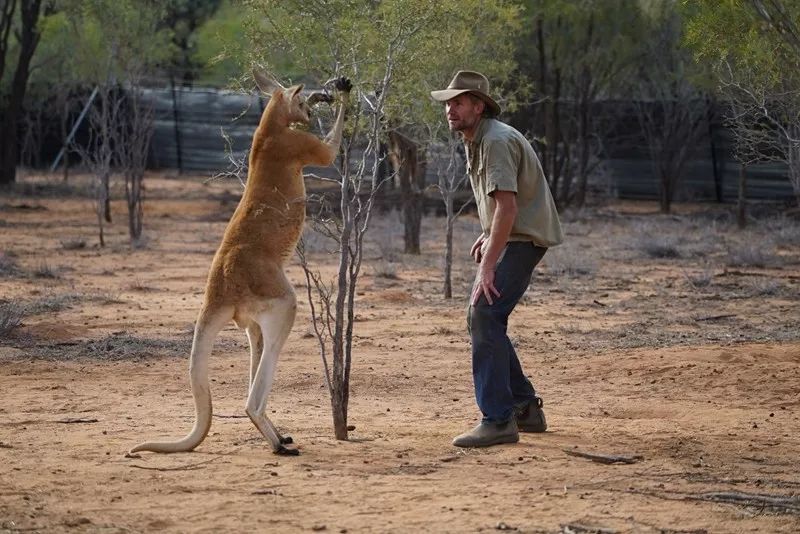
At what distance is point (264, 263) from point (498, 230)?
123cm

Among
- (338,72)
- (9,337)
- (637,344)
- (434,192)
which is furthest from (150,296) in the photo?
(434,192)

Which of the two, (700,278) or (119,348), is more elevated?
(700,278)

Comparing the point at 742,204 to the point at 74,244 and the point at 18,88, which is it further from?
the point at 18,88

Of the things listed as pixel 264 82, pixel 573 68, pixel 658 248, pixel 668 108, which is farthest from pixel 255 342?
pixel 668 108

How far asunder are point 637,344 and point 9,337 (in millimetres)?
5172

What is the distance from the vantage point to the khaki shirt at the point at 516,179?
693 centimetres

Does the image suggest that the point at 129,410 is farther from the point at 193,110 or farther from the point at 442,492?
the point at 193,110

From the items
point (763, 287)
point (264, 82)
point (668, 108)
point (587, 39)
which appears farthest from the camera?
point (668, 108)

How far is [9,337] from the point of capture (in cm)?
1133

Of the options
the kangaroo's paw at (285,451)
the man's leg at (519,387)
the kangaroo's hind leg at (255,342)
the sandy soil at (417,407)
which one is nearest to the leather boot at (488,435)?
the sandy soil at (417,407)

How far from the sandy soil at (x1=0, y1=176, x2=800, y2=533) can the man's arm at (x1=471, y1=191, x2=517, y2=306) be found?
928 mm

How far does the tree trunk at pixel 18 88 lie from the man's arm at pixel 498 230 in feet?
70.1

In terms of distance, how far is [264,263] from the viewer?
7.11m

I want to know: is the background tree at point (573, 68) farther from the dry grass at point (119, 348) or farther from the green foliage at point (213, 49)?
the dry grass at point (119, 348)
